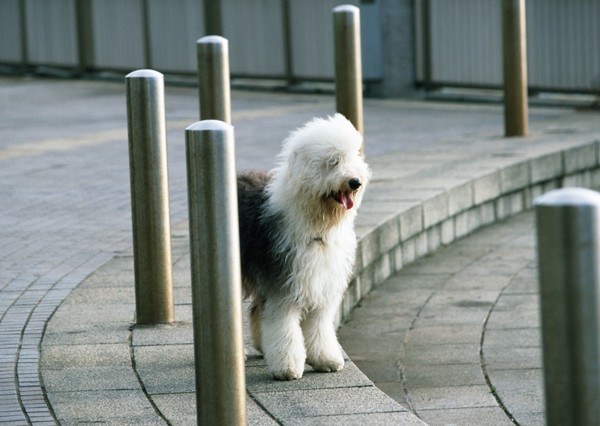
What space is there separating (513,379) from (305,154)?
1845 mm

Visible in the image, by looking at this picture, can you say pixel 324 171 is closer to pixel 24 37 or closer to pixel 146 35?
pixel 146 35

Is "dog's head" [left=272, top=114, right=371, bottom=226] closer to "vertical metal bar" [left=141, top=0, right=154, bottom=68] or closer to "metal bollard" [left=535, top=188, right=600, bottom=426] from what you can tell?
"metal bollard" [left=535, top=188, right=600, bottom=426]

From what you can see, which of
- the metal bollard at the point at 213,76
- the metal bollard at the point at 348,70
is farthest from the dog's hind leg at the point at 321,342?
the metal bollard at the point at 348,70

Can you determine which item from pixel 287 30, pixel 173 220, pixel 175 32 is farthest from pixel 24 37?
pixel 173 220

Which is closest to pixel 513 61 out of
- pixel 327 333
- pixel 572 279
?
pixel 327 333

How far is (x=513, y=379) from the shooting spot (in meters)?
6.49

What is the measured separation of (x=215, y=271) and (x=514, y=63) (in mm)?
7828

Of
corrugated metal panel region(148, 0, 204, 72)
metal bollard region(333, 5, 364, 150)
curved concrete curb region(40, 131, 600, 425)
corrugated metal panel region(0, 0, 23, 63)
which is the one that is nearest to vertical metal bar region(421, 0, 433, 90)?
corrugated metal panel region(148, 0, 204, 72)

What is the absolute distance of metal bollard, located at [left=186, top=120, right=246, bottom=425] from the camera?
169 inches

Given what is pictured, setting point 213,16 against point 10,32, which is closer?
point 213,16

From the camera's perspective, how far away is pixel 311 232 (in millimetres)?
5457

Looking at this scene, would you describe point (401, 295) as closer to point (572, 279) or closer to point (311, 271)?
Result: point (311, 271)

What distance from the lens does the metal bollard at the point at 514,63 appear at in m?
11.6

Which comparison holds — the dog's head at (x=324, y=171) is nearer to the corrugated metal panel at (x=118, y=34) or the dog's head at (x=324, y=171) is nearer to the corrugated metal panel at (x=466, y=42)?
the corrugated metal panel at (x=466, y=42)
